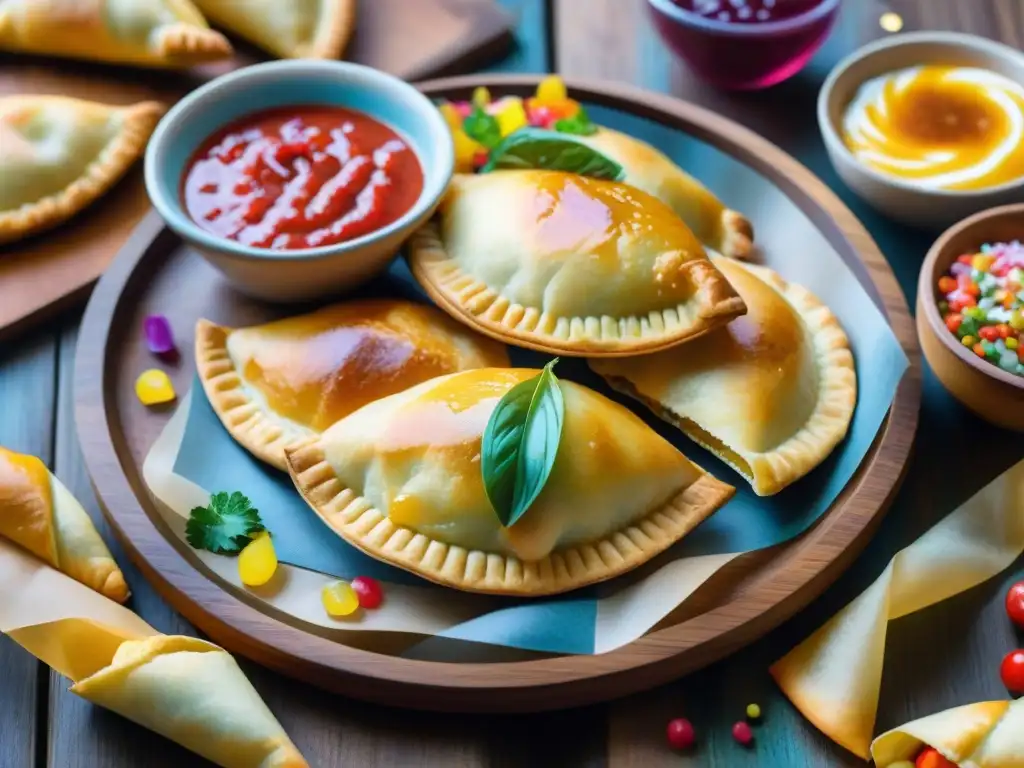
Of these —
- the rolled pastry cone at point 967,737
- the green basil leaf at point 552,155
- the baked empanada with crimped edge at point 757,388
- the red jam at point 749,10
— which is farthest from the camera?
the red jam at point 749,10

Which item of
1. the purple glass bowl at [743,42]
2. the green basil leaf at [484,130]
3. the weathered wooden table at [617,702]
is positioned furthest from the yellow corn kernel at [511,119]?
the weathered wooden table at [617,702]

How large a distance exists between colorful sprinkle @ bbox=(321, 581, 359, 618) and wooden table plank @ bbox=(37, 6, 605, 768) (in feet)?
0.53

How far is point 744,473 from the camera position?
7.73ft

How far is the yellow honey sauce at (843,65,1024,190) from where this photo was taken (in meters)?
2.92

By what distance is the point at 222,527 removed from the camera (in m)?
2.25

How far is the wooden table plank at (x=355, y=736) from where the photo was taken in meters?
2.08

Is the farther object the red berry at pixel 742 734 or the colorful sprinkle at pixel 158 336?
the colorful sprinkle at pixel 158 336

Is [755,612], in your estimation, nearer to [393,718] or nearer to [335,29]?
[393,718]

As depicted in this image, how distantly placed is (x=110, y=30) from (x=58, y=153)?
0.52m

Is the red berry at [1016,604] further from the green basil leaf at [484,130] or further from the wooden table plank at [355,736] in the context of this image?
the green basil leaf at [484,130]

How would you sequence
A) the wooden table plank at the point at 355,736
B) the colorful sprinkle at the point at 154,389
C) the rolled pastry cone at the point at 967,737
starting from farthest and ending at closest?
1. the colorful sprinkle at the point at 154,389
2. the wooden table plank at the point at 355,736
3. the rolled pastry cone at the point at 967,737

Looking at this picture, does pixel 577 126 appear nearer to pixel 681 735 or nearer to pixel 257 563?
pixel 257 563

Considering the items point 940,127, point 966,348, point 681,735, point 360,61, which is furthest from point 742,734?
point 360,61

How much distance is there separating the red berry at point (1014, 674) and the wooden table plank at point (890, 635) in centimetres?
2
